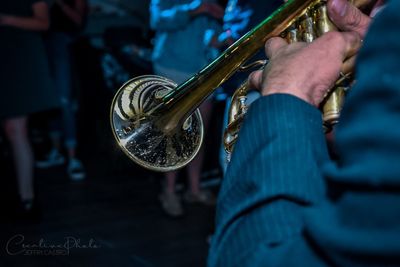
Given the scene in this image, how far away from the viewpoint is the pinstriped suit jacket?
65 cm

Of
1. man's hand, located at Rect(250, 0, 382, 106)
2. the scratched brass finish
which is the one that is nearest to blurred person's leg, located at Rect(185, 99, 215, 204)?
the scratched brass finish

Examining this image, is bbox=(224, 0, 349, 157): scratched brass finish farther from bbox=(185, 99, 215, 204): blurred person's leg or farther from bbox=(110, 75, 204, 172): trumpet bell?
bbox=(185, 99, 215, 204): blurred person's leg

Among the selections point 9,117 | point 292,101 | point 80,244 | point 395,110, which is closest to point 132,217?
point 80,244

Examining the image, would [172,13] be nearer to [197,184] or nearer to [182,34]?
[182,34]

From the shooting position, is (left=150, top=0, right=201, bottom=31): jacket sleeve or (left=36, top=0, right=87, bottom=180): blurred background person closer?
(left=150, top=0, right=201, bottom=31): jacket sleeve

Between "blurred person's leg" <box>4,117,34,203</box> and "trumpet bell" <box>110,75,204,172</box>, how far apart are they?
7.46 feet

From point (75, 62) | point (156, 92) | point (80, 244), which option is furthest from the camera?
point (75, 62)

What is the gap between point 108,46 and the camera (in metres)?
5.65

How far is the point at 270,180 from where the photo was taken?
83 cm

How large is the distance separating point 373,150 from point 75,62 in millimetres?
5604

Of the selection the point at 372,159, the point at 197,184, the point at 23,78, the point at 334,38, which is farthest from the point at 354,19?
the point at 197,184

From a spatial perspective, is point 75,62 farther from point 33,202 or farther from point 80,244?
point 80,244

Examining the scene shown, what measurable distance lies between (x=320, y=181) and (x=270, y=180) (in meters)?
0.07

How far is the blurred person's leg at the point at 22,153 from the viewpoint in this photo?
3.65 meters
